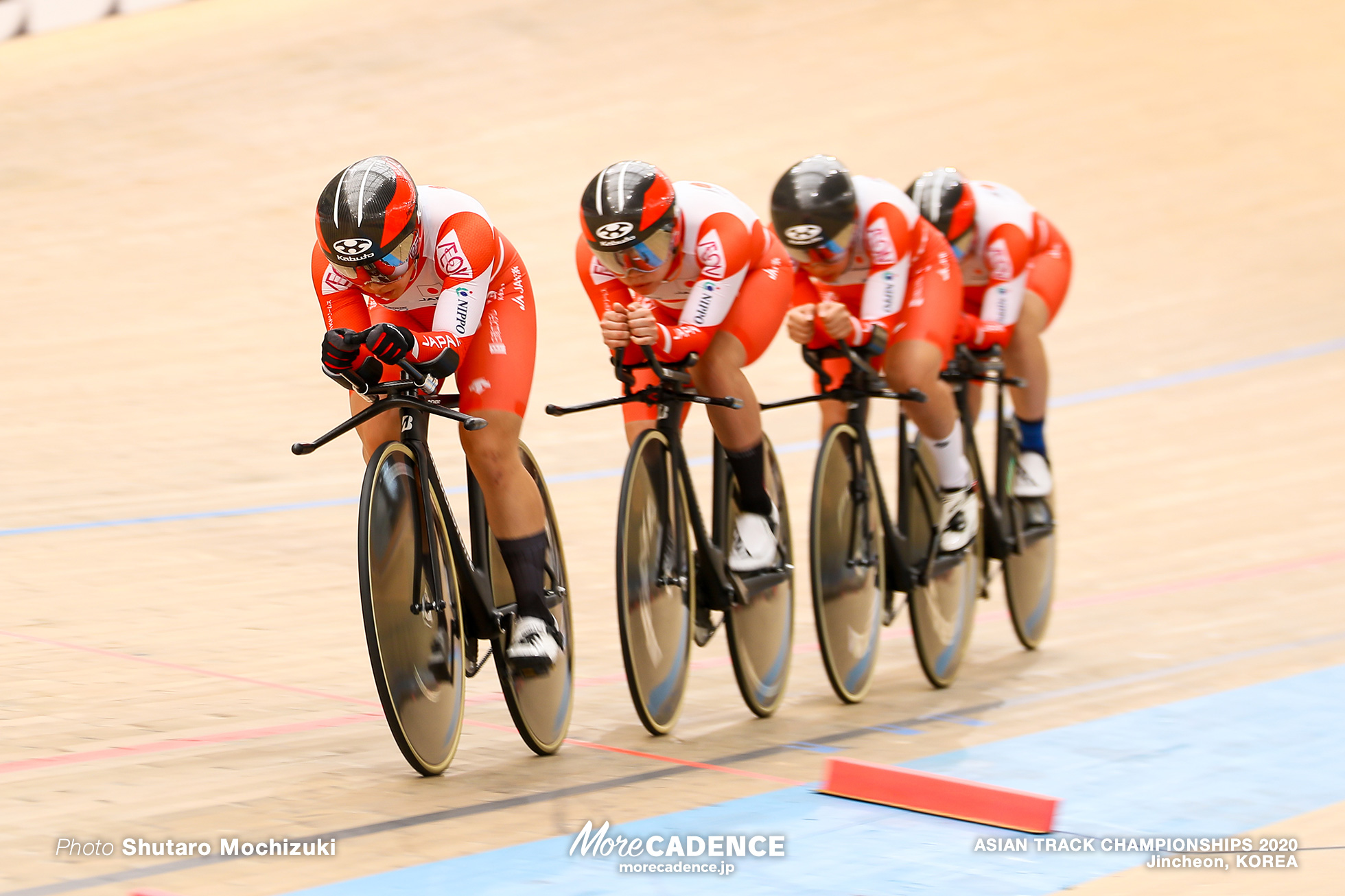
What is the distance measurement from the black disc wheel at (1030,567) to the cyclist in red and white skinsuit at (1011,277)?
0.07m

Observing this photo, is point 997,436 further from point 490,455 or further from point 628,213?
point 490,455

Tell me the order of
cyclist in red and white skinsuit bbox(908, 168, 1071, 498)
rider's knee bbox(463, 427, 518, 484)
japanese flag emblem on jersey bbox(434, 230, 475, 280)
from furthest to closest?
cyclist in red and white skinsuit bbox(908, 168, 1071, 498) < rider's knee bbox(463, 427, 518, 484) < japanese flag emblem on jersey bbox(434, 230, 475, 280)

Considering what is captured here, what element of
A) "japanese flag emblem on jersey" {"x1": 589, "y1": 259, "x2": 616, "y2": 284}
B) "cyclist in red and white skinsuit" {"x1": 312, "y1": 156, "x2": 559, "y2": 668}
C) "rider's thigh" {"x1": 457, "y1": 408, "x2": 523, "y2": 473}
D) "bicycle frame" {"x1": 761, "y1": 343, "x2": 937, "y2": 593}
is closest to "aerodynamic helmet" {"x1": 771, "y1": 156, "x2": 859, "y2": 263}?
"bicycle frame" {"x1": 761, "y1": 343, "x2": 937, "y2": 593}

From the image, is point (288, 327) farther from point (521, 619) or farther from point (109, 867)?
point (109, 867)

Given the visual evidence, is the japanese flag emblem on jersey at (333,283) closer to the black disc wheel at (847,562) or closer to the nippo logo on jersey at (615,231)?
the nippo logo on jersey at (615,231)

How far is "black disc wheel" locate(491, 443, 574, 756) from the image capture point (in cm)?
358

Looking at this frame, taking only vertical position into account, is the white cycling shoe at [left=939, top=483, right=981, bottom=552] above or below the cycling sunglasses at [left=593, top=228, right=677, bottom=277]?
below

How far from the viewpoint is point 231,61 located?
13750 mm

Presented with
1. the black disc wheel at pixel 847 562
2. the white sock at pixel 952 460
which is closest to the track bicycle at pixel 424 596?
the black disc wheel at pixel 847 562

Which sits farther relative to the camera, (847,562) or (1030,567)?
(1030,567)

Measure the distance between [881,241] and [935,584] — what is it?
43.4 inches

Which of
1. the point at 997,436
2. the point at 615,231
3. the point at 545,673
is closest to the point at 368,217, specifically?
the point at 615,231

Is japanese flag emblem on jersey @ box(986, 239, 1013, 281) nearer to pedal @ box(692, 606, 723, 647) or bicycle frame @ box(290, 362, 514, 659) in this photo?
pedal @ box(692, 606, 723, 647)

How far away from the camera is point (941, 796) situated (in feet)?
10.8
